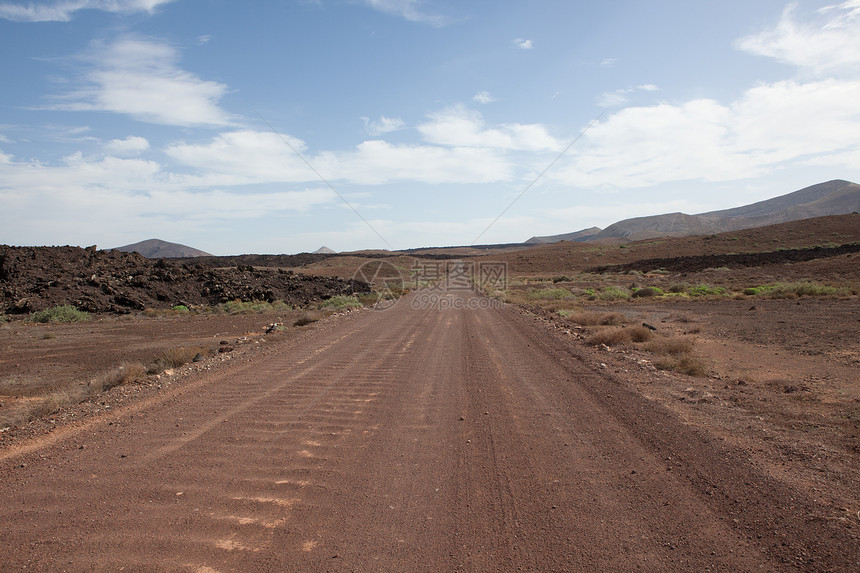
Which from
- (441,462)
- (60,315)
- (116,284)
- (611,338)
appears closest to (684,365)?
(611,338)

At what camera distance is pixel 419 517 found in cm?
411

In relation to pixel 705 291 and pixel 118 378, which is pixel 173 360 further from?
pixel 705 291

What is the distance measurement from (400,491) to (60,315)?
27.3 metres

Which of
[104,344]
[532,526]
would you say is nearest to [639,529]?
[532,526]

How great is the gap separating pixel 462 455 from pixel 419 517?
4.80 ft

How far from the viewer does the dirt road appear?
355 centimetres

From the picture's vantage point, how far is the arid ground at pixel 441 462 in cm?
363

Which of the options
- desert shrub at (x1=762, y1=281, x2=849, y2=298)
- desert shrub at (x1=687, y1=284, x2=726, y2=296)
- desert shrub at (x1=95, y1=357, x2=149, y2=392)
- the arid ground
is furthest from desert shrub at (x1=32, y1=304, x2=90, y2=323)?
desert shrub at (x1=762, y1=281, x2=849, y2=298)

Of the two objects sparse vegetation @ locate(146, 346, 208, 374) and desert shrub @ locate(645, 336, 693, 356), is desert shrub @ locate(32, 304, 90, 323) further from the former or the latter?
desert shrub @ locate(645, 336, 693, 356)

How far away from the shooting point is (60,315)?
24469mm

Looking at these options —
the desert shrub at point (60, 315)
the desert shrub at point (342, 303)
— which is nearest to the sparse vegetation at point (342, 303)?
the desert shrub at point (342, 303)

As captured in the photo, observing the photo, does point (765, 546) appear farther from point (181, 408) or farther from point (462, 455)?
point (181, 408)

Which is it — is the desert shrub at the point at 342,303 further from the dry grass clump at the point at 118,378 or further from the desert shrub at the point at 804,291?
the desert shrub at the point at 804,291

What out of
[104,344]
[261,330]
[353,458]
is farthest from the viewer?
[261,330]
